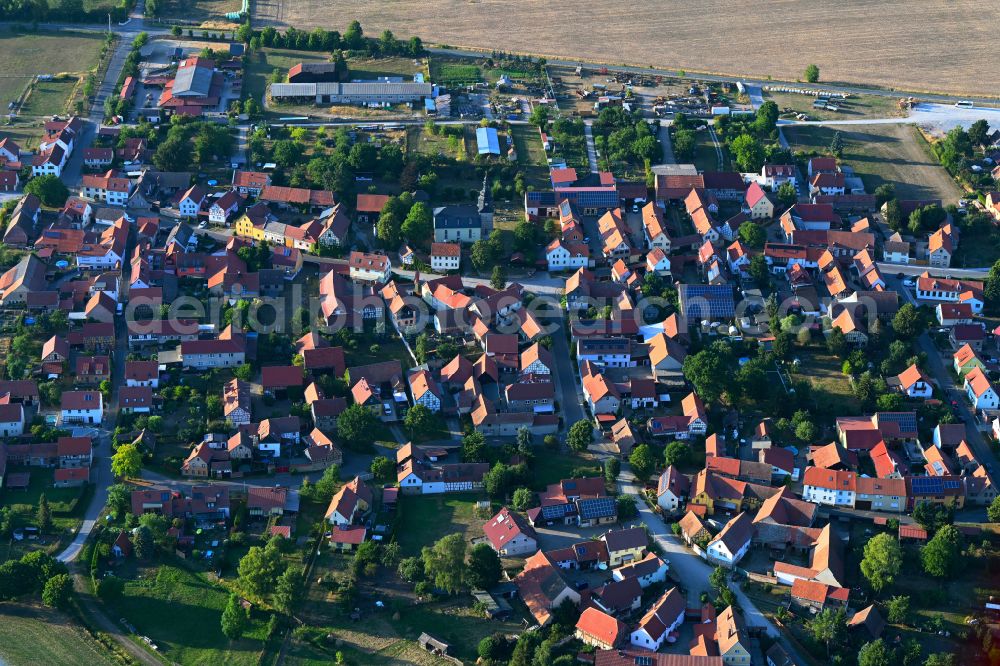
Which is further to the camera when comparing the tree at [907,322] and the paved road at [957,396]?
the tree at [907,322]

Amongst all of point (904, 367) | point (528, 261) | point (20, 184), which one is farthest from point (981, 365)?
point (20, 184)

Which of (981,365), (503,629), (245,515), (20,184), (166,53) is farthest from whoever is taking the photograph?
(166,53)

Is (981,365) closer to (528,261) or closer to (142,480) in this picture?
(528,261)

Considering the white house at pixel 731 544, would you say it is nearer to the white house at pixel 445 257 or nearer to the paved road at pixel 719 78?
the white house at pixel 445 257

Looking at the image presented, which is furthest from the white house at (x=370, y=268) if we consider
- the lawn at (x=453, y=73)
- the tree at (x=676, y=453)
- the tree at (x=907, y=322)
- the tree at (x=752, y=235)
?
the tree at (x=907, y=322)

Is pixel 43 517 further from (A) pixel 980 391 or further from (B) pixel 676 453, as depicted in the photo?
(A) pixel 980 391

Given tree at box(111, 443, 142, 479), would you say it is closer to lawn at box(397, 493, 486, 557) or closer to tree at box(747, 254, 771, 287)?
lawn at box(397, 493, 486, 557)
